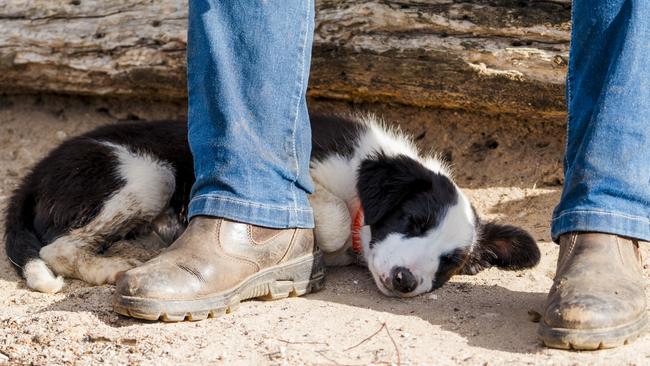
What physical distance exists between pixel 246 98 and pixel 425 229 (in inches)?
50.6

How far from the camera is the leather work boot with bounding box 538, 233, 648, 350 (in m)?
2.75

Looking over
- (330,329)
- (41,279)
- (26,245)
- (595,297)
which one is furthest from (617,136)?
(26,245)

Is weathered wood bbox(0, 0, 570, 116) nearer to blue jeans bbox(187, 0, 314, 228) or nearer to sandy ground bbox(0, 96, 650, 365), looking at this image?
sandy ground bbox(0, 96, 650, 365)

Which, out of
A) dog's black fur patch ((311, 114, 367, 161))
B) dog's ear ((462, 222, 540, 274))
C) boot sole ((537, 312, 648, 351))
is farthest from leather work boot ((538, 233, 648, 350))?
dog's black fur patch ((311, 114, 367, 161))

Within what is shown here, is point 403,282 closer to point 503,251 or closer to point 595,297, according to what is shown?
point 503,251

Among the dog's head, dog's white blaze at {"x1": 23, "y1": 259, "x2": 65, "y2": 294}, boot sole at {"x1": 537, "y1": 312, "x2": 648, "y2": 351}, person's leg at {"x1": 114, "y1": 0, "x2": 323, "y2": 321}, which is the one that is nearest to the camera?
boot sole at {"x1": 537, "y1": 312, "x2": 648, "y2": 351}

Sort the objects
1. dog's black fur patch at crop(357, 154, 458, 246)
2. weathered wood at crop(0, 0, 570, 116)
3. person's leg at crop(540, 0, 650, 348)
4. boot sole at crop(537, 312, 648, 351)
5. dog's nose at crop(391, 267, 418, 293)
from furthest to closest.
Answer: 1. weathered wood at crop(0, 0, 570, 116)
2. dog's black fur patch at crop(357, 154, 458, 246)
3. dog's nose at crop(391, 267, 418, 293)
4. person's leg at crop(540, 0, 650, 348)
5. boot sole at crop(537, 312, 648, 351)

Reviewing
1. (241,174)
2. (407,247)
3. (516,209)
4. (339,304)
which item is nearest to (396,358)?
(339,304)

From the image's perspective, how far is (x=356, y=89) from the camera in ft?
16.7

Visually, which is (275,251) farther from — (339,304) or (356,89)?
(356,89)

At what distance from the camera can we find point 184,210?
4391mm

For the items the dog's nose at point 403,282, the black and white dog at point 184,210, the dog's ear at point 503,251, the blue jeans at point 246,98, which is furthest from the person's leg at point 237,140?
the dog's ear at point 503,251

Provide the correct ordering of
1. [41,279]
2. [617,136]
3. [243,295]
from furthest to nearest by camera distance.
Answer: [41,279], [243,295], [617,136]

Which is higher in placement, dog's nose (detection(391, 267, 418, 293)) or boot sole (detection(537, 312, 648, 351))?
boot sole (detection(537, 312, 648, 351))
